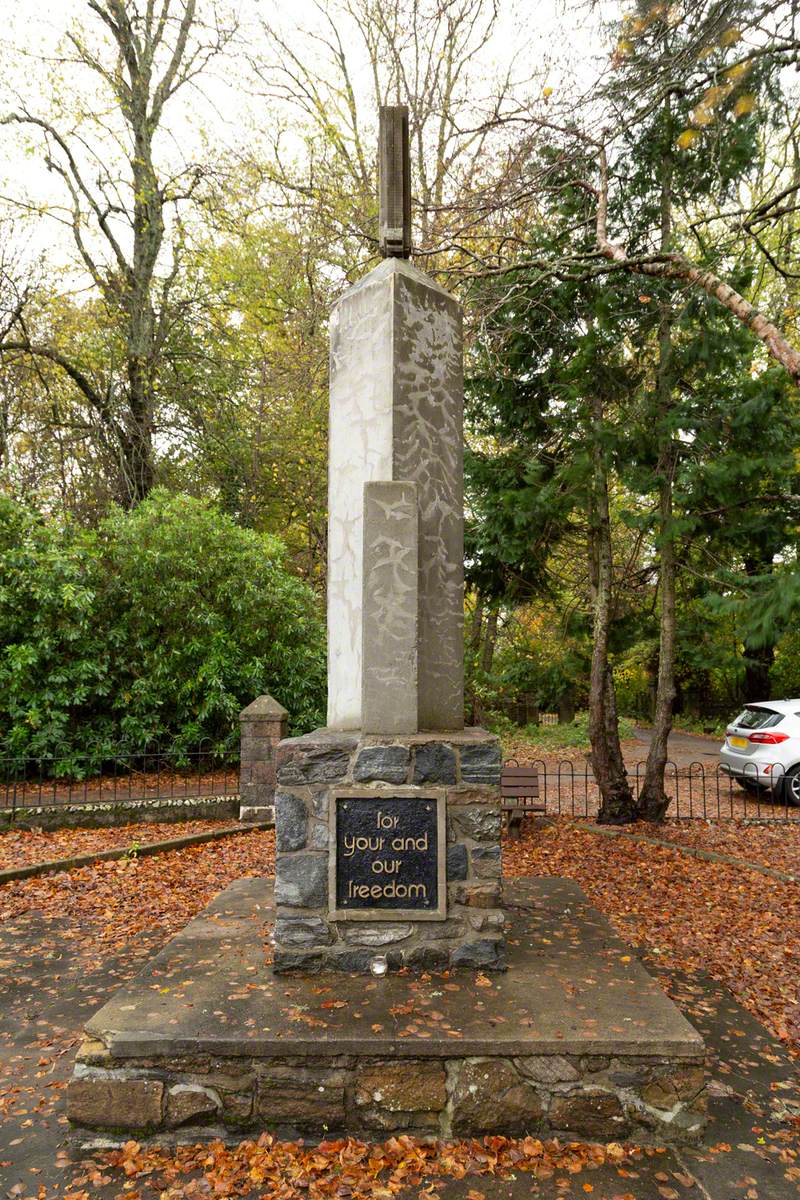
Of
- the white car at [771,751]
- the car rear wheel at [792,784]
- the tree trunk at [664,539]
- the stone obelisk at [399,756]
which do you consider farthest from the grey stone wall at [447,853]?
the car rear wheel at [792,784]

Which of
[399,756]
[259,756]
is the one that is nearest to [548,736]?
[259,756]

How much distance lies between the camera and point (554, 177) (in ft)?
28.7

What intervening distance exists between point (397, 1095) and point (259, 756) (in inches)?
252

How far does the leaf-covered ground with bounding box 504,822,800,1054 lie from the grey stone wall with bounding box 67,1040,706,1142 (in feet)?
4.64

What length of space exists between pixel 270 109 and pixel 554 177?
341 inches

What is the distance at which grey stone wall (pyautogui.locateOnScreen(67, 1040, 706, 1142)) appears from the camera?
10.4 feet

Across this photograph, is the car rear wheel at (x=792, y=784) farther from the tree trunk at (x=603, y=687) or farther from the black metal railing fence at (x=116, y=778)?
the black metal railing fence at (x=116, y=778)

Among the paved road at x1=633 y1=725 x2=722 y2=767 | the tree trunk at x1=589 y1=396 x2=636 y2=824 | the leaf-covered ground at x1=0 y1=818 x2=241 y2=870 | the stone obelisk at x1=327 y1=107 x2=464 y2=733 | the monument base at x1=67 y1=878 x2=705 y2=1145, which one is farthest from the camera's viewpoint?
the paved road at x1=633 y1=725 x2=722 y2=767

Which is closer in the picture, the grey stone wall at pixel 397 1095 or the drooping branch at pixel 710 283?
the grey stone wall at pixel 397 1095

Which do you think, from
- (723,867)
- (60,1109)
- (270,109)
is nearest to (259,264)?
(270,109)

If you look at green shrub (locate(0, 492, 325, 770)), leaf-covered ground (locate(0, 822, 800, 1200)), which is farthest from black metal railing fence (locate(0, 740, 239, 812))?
leaf-covered ground (locate(0, 822, 800, 1200))

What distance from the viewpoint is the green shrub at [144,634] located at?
10445 millimetres

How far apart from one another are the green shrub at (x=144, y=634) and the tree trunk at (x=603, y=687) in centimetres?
438

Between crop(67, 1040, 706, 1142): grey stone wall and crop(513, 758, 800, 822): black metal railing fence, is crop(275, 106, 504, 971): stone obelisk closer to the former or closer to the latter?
crop(67, 1040, 706, 1142): grey stone wall
